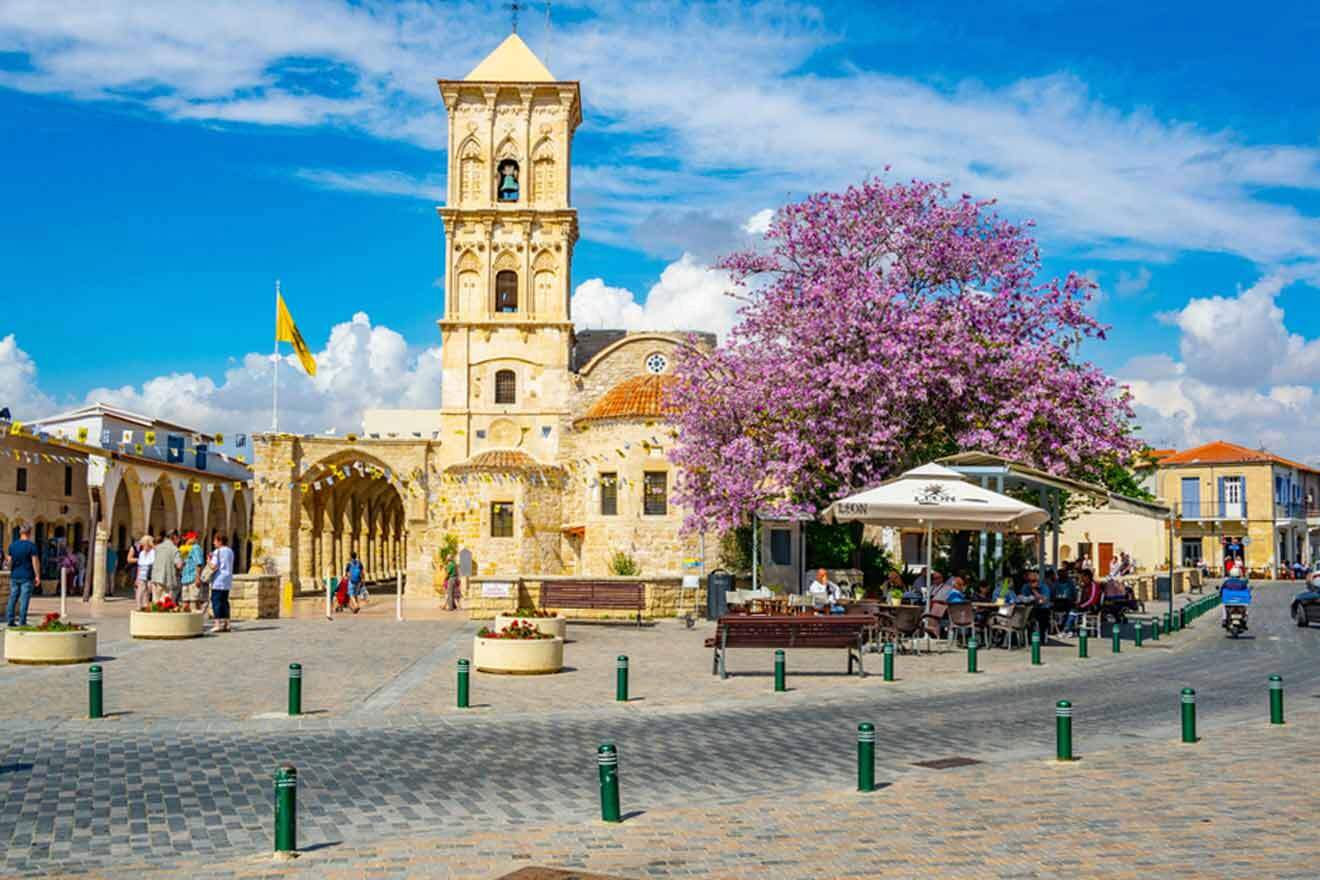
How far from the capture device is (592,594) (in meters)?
26.4

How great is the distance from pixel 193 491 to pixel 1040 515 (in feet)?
151

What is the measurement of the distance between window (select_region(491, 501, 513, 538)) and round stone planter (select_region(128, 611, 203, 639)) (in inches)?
884

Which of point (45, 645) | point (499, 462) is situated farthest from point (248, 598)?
point (499, 462)

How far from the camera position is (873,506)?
19.8m

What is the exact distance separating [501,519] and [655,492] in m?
6.41

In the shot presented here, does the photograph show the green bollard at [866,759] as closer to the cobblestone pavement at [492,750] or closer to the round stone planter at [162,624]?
the cobblestone pavement at [492,750]

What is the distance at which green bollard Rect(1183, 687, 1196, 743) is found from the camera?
11320 millimetres

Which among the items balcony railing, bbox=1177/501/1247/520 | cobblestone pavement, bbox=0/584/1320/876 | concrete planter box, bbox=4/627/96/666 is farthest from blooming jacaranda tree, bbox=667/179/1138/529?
balcony railing, bbox=1177/501/1247/520

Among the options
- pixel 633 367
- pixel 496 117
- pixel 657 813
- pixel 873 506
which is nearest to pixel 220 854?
pixel 657 813

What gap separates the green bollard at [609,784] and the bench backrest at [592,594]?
17.7m

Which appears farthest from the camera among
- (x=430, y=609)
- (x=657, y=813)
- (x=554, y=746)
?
(x=430, y=609)

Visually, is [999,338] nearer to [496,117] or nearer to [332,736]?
[332,736]

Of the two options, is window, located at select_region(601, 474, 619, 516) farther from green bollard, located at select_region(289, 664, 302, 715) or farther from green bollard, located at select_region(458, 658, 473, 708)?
green bollard, located at select_region(289, 664, 302, 715)

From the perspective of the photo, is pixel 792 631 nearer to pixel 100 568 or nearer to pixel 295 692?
pixel 295 692
